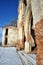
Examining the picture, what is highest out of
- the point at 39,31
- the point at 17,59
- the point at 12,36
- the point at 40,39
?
the point at 12,36

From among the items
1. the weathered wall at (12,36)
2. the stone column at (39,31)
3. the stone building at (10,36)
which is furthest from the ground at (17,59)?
the weathered wall at (12,36)

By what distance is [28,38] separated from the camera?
42.3 ft

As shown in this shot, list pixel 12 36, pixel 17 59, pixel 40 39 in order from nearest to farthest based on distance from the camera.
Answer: pixel 40 39 → pixel 17 59 → pixel 12 36

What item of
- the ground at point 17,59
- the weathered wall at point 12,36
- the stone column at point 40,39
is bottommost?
the ground at point 17,59

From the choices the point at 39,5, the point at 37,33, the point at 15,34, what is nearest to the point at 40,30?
the point at 37,33

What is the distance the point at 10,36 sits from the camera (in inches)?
1133

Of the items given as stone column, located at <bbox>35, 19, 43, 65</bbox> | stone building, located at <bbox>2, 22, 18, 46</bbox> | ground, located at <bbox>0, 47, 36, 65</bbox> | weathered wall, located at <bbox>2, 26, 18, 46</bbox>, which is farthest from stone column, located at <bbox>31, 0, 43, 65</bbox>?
weathered wall, located at <bbox>2, 26, 18, 46</bbox>

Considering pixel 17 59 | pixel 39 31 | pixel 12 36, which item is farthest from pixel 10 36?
pixel 39 31

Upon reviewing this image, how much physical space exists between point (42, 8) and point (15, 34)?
24178mm

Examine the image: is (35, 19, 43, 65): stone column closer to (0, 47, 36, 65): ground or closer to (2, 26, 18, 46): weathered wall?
(0, 47, 36, 65): ground

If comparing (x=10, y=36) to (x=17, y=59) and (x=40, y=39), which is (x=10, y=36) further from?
(x=40, y=39)

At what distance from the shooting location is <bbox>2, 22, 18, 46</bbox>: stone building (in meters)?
28.5

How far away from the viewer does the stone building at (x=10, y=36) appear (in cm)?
2852

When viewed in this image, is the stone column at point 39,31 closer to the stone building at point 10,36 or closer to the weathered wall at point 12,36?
the stone building at point 10,36
